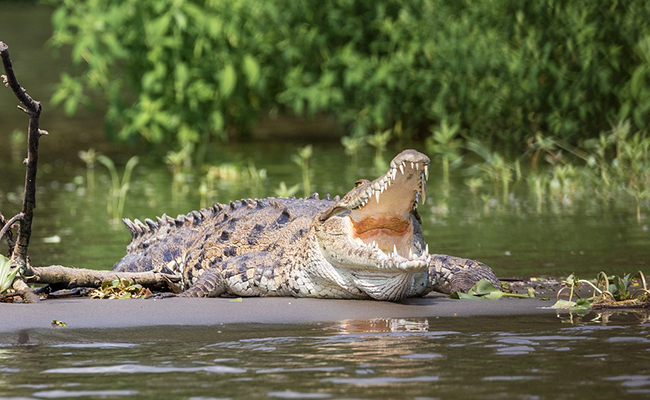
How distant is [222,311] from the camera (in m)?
6.47

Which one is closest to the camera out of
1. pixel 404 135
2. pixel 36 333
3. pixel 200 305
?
pixel 36 333

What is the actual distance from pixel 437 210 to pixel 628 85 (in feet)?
9.06

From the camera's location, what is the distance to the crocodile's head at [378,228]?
6.26 m

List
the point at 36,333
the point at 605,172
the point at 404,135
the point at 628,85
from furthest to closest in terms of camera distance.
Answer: the point at 404,135, the point at 628,85, the point at 605,172, the point at 36,333

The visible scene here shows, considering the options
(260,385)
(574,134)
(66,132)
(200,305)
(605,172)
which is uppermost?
(66,132)

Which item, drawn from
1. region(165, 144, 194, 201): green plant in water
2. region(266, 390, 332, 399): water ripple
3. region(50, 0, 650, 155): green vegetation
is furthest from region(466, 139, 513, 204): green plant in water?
region(266, 390, 332, 399): water ripple

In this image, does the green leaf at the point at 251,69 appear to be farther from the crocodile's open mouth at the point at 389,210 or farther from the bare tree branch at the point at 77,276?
the crocodile's open mouth at the point at 389,210

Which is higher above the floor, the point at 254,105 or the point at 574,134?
the point at 254,105

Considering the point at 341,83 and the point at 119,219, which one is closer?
the point at 119,219

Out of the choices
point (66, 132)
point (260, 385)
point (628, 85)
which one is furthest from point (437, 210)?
point (66, 132)

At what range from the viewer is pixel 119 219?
11148mm

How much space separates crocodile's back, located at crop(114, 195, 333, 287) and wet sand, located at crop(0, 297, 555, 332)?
1.97 ft

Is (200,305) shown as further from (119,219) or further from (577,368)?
(119,219)

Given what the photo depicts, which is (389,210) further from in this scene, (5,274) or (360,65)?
(360,65)
